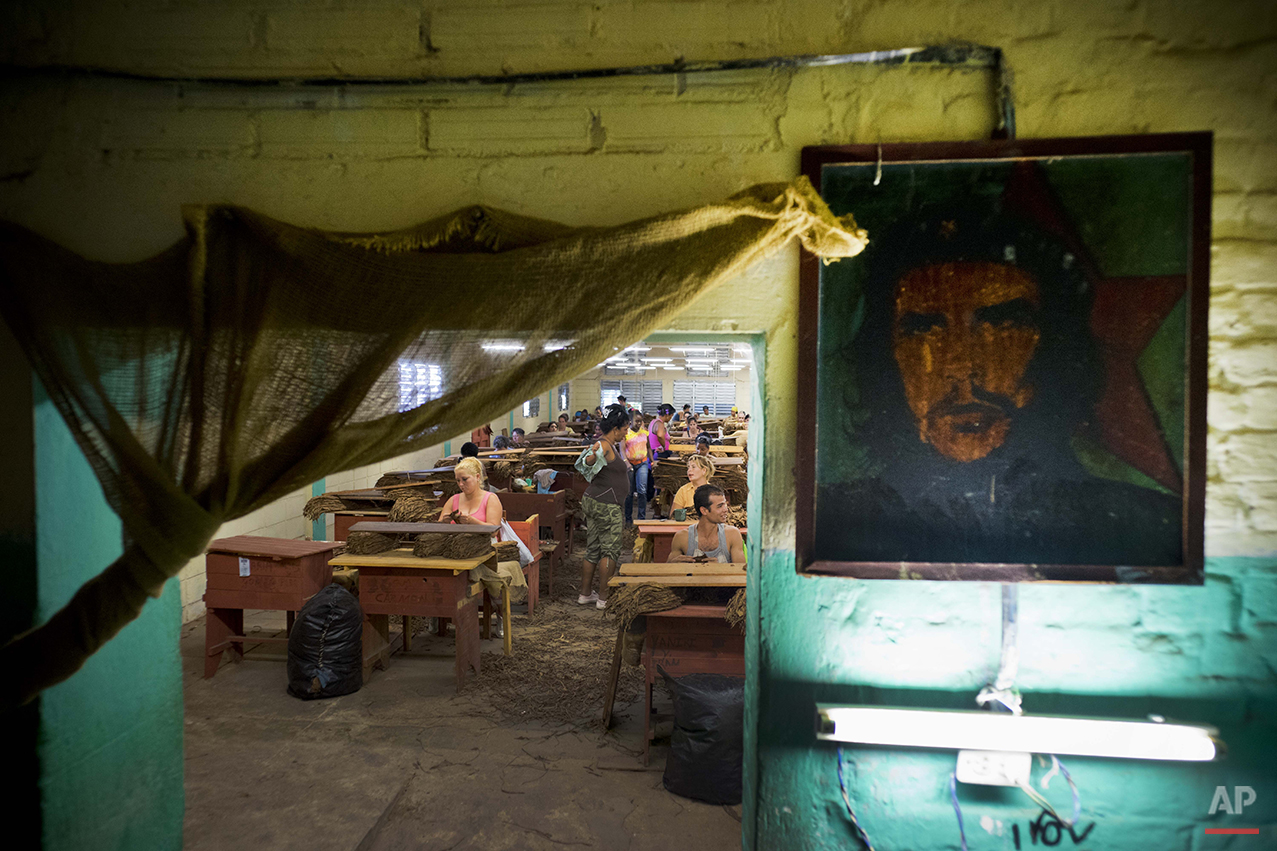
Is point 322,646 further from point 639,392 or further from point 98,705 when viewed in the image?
point 639,392

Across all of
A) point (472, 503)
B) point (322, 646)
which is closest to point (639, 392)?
point (472, 503)

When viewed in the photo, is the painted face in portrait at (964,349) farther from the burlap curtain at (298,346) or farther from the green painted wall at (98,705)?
the green painted wall at (98,705)

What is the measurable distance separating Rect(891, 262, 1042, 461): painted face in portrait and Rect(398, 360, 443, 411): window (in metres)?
1.36

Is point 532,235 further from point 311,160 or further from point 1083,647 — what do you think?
point 1083,647

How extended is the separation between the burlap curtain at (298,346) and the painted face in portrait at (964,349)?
1.11ft

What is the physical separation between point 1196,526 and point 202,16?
3.49m

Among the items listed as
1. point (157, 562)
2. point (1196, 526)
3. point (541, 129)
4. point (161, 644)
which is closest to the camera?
point (157, 562)

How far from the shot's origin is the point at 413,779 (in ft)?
12.9

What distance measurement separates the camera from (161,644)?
8.18ft

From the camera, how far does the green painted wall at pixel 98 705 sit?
7.06ft

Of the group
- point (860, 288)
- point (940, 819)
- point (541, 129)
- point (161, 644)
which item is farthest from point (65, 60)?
point (940, 819)

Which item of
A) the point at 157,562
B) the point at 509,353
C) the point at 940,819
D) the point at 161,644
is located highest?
the point at 509,353

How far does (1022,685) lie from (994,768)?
0.26 m

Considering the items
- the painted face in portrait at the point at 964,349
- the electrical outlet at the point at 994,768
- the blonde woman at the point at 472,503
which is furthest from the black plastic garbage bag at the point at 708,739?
the blonde woman at the point at 472,503
